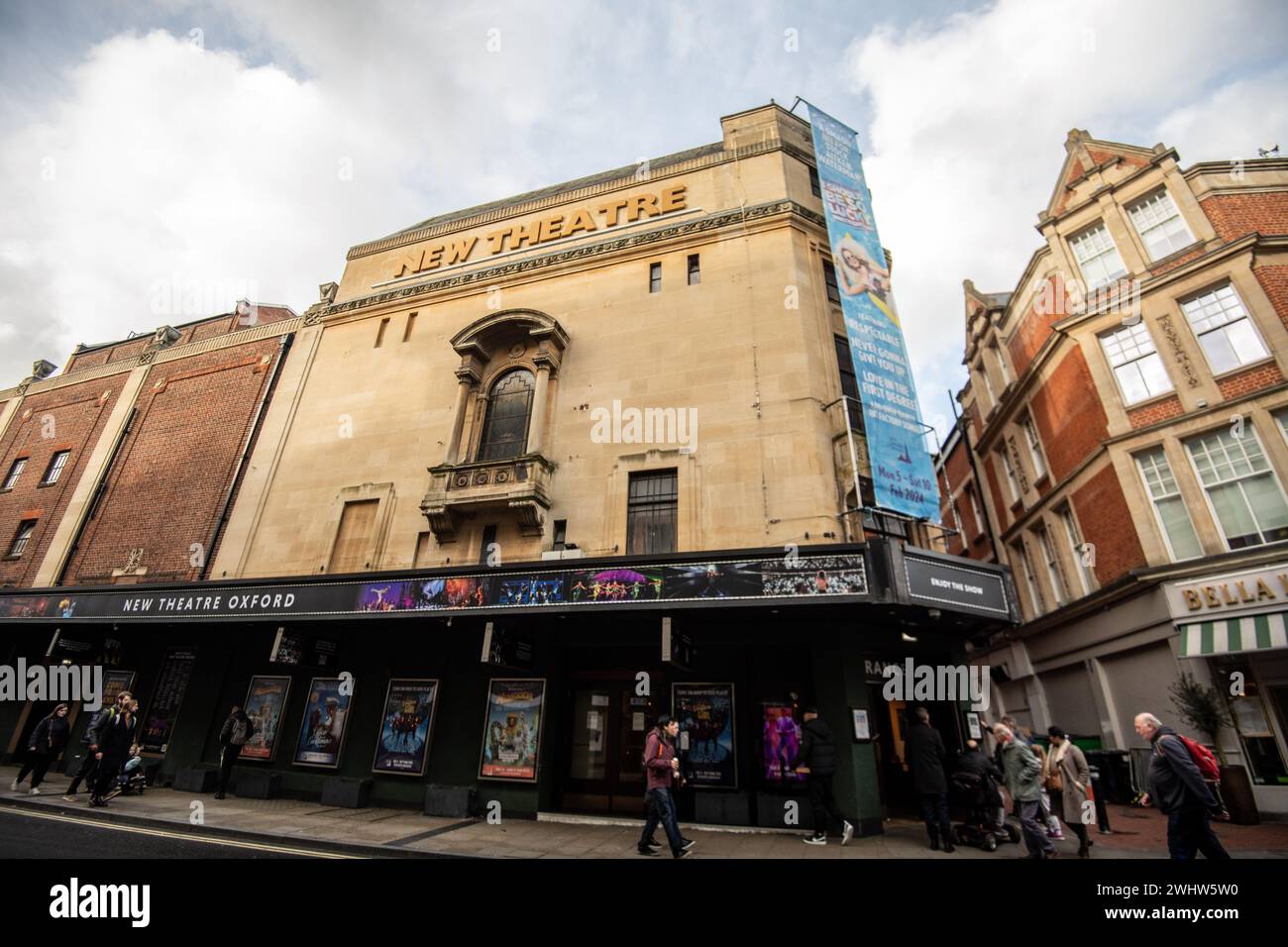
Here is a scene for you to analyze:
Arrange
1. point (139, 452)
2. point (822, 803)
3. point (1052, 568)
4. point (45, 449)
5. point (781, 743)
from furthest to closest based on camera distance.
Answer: point (45, 449), point (139, 452), point (1052, 568), point (781, 743), point (822, 803)

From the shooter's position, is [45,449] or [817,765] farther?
[45,449]

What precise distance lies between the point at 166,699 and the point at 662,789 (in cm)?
1698

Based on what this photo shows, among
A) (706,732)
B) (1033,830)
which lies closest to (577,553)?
(706,732)

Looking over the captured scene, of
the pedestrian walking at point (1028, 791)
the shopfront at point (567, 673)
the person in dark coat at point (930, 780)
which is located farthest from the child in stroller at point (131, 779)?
the pedestrian walking at point (1028, 791)

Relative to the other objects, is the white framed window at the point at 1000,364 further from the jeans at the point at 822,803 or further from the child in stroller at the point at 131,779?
the child in stroller at the point at 131,779

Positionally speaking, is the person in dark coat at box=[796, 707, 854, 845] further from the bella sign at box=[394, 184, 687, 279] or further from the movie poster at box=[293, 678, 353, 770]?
the bella sign at box=[394, 184, 687, 279]

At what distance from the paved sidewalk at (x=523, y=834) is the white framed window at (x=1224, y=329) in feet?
37.4

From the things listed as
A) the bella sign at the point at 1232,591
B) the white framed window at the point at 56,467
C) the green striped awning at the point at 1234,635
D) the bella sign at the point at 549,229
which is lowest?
the green striped awning at the point at 1234,635

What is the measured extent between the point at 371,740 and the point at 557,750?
4.91m

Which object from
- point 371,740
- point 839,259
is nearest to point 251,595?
point 371,740

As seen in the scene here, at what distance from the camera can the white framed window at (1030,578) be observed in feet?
71.6

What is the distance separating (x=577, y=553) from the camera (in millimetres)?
13211

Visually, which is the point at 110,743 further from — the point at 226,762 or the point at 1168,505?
the point at 1168,505
